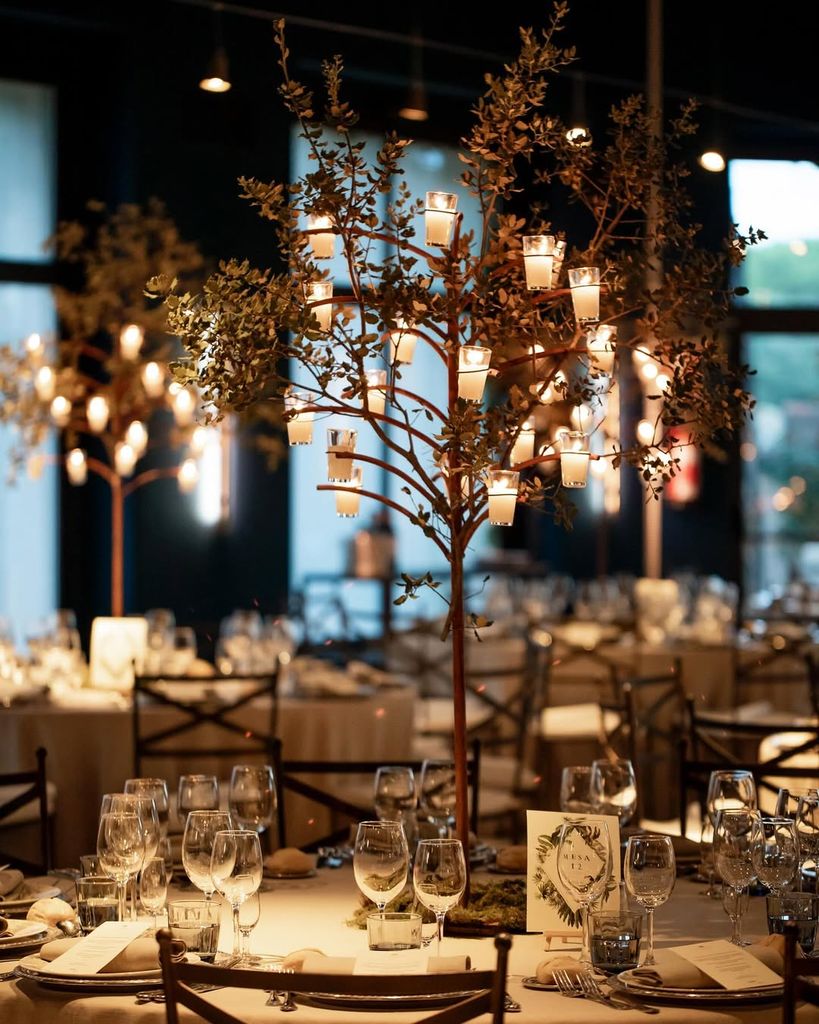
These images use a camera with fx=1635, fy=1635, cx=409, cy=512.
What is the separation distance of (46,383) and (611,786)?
13.2 ft

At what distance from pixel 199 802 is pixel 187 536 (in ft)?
24.3

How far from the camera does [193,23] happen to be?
10.6 meters

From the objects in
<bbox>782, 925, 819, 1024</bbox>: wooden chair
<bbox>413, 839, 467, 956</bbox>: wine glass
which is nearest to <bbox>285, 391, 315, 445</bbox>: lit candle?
<bbox>413, 839, 467, 956</bbox>: wine glass

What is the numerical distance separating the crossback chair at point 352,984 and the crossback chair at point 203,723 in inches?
119

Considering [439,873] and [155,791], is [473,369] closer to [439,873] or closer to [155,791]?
[439,873]

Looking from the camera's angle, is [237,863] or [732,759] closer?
[237,863]

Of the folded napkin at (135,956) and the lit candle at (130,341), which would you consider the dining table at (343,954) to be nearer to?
the folded napkin at (135,956)

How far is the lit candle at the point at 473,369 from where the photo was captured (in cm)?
286

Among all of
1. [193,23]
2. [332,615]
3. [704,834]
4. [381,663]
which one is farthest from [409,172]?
[704,834]

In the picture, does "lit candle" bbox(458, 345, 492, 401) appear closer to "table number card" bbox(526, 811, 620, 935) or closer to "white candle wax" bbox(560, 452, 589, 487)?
"white candle wax" bbox(560, 452, 589, 487)

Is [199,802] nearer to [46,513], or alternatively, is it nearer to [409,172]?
[46,513]

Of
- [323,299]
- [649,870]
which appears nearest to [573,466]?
[323,299]

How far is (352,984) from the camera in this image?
2076 mm

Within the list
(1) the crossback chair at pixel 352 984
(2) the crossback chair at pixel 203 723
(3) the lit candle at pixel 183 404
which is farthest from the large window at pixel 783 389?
(1) the crossback chair at pixel 352 984
